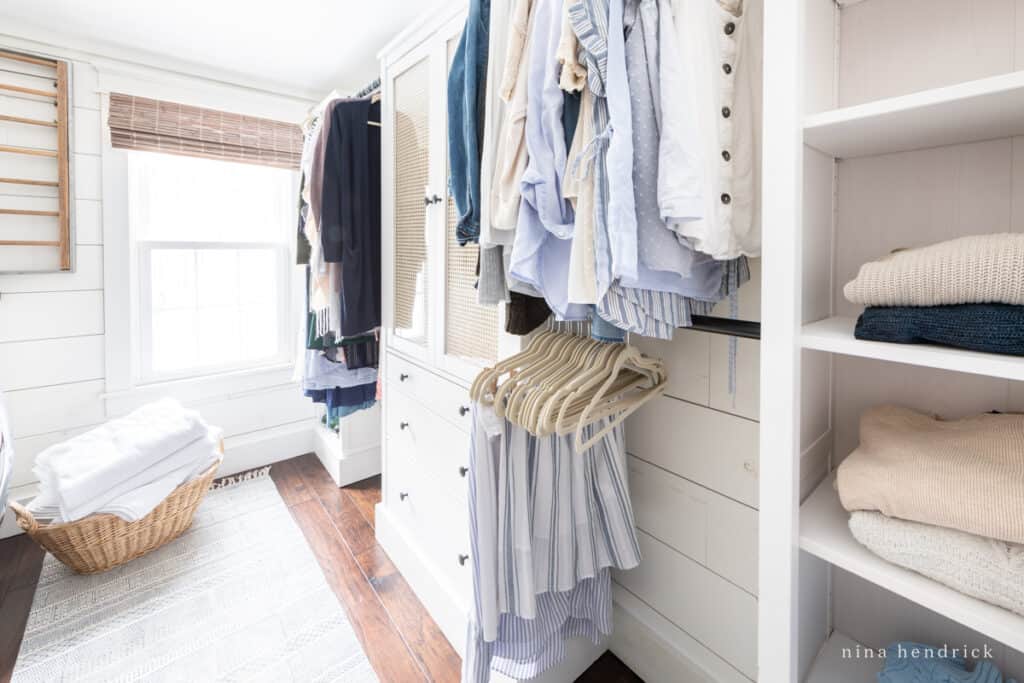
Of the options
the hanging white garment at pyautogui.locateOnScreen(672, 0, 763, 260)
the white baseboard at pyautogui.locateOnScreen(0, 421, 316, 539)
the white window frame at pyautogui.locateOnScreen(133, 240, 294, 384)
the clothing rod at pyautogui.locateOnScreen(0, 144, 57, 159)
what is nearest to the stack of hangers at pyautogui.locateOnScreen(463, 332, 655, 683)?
the hanging white garment at pyautogui.locateOnScreen(672, 0, 763, 260)

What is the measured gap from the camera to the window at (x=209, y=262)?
2682mm

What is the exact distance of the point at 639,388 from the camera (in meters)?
1.25

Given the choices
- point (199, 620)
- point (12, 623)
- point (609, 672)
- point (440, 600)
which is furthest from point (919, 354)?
point (12, 623)

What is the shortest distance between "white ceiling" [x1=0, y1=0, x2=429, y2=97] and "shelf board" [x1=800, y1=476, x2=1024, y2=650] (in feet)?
7.59

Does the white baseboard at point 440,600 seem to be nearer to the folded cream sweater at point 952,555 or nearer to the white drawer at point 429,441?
the white drawer at point 429,441

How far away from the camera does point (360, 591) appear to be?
1934mm

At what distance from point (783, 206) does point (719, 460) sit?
72 cm

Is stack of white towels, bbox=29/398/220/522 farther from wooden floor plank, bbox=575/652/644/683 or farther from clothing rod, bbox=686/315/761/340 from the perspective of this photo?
clothing rod, bbox=686/315/761/340

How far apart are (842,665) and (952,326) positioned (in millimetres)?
700

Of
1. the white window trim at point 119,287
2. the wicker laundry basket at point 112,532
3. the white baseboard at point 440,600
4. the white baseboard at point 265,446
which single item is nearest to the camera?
the white baseboard at point 440,600

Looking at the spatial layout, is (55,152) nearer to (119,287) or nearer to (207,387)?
(119,287)

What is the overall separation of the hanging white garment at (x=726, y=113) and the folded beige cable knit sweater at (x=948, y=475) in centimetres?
39

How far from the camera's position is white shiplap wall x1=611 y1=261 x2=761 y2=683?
→ 1200 millimetres

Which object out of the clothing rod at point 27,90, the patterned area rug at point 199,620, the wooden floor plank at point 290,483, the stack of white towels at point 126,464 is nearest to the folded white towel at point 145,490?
the stack of white towels at point 126,464
